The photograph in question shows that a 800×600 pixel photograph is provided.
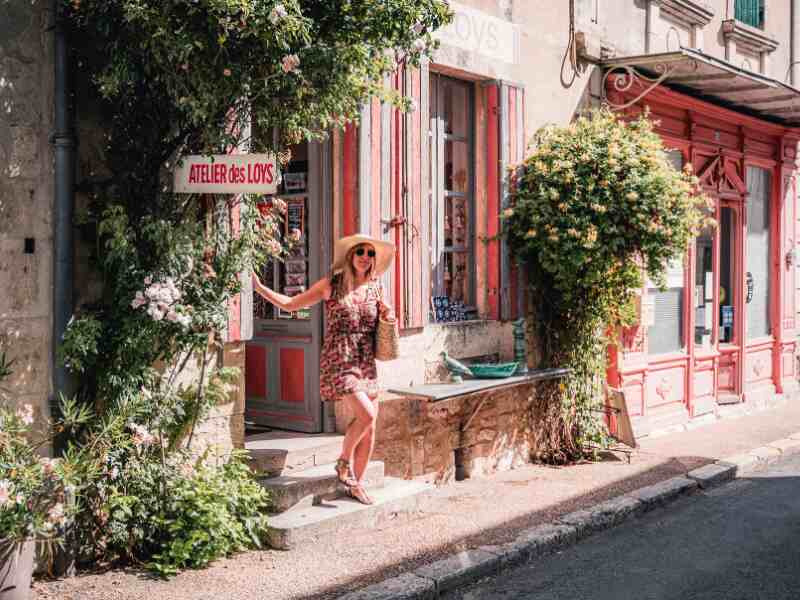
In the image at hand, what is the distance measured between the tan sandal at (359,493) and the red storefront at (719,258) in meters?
4.04

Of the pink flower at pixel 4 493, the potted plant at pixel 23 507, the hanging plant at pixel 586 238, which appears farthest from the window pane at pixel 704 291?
the pink flower at pixel 4 493

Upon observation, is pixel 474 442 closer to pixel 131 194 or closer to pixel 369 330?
pixel 369 330

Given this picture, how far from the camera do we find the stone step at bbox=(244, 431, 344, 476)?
6.36m

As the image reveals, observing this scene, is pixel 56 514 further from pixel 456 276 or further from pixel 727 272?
pixel 727 272

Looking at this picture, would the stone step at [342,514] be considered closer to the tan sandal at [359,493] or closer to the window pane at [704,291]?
the tan sandal at [359,493]

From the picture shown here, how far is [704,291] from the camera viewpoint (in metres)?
11.9

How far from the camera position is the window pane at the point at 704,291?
11.7 meters

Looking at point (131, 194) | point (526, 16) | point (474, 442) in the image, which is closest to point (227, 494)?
point (131, 194)

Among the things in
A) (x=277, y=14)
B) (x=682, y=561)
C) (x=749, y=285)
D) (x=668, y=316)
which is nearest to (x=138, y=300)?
(x=277, y=14)

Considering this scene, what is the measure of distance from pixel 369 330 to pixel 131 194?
176 centimetres

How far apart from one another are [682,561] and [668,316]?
5.41 m

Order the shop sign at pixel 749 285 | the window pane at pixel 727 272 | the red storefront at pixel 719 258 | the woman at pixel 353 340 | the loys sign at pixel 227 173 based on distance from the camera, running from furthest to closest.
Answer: the shop sign at pixel 749 285, the window pane at pixel 727 272, the red storefront at pixel 719 258, the woman at pixel 353 340, the loys sign at pixel 227 173

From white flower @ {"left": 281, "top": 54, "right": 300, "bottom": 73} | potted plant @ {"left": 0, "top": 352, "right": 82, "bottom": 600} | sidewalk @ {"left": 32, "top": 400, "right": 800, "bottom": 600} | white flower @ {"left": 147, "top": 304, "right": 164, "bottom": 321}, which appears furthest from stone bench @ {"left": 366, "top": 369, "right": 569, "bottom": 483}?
potted plant @ {"left": 0, "top": 352, "right": 82, "bottom": 600}

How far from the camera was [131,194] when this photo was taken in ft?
18.1
